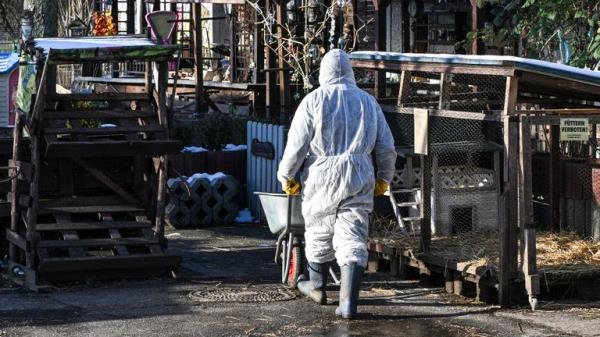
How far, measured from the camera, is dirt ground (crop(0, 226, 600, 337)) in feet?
30.2

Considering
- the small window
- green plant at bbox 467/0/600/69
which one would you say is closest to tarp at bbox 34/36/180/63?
the small window

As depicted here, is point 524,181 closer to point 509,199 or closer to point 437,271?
point 509,199

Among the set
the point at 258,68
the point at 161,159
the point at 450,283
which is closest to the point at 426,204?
the point at 450,283

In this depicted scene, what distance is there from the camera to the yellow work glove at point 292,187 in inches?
390

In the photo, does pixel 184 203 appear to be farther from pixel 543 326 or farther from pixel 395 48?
pixel 395 48

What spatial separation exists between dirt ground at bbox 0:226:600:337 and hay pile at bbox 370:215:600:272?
0.36 meters

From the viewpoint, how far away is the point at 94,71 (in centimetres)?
2825

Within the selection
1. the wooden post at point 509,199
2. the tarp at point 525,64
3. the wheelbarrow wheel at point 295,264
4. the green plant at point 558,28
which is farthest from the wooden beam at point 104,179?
the green plant at point 558,28

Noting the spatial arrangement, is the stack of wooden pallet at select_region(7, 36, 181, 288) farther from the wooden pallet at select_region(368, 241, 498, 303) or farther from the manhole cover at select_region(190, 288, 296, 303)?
the wooden pallet at select_region(368, 241, 498, 303)

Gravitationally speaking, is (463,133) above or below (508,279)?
above

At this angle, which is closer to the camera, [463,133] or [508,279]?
[508,279]

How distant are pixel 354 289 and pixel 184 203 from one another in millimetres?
5985

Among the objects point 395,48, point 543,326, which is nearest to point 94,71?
point 395,48

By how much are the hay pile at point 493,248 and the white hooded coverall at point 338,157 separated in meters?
1.27
